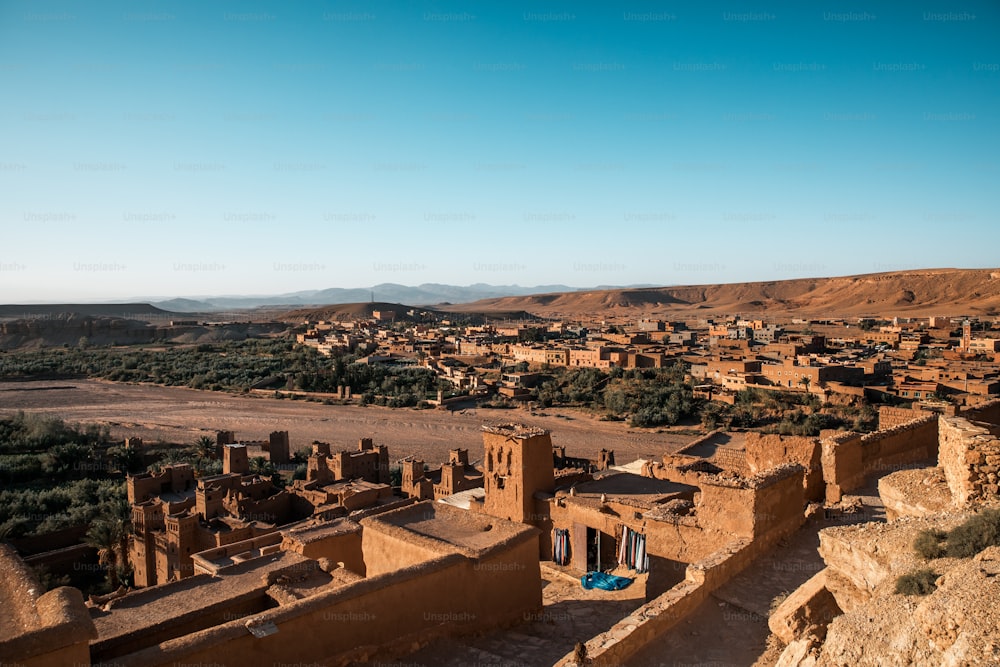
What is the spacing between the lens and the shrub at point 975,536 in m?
4.41

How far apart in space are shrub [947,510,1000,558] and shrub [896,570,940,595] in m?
0.47

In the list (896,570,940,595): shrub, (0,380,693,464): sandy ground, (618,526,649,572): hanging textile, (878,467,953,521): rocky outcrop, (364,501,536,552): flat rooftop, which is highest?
(896,570,940,595): shrub

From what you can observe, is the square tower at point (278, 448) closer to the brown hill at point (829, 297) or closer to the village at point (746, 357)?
the village at point (746, 357)

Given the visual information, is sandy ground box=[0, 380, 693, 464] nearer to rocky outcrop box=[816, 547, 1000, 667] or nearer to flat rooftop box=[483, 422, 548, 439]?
flat rooftop box=[483, 422, 548, 439]

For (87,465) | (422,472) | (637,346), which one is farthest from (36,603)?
(637,346)

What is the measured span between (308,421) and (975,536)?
3274cm

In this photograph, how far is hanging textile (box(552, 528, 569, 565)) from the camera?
11.1m

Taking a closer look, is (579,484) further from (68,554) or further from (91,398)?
(91,398)

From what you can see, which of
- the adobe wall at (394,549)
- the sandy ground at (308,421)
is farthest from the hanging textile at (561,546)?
the sandy ground at (308,421)

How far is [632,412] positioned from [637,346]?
57.7ft

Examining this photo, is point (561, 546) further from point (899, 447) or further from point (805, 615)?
point (805, 615)

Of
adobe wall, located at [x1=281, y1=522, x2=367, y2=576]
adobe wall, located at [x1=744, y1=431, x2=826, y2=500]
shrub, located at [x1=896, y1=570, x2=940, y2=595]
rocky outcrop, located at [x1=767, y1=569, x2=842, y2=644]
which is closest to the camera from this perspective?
shrub, located at [x1=896, y1=570, x2=940, y2=595]

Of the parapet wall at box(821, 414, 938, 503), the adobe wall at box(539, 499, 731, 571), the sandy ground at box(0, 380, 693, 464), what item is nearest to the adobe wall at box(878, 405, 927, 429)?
the parapet wall at box(821, 414, 938, 503)

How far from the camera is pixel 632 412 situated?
107ft
